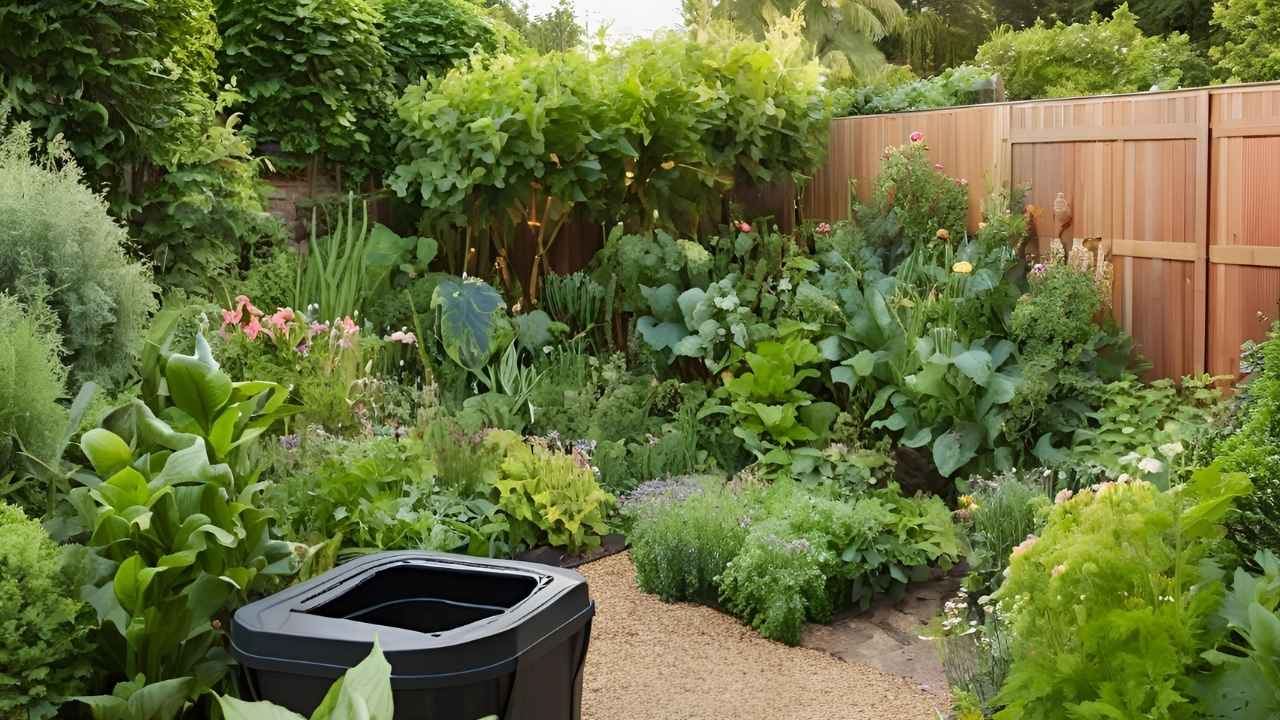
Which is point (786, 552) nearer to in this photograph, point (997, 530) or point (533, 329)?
point (997, 530)

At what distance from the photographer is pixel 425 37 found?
26.7ft

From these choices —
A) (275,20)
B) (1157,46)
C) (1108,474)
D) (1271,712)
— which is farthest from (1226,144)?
(1157,46)

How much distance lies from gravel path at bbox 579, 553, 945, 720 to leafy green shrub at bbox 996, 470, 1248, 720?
139cm

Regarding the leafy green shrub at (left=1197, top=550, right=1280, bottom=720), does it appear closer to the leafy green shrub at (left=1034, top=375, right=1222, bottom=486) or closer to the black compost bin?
the black compost bin

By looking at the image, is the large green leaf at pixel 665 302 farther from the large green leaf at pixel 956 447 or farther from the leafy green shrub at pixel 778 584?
the leafy green shrub at pixel 778 584

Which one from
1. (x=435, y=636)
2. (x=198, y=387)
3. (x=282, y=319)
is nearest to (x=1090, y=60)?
(x=282, y=319)

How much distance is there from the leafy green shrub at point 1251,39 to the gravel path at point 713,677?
13.2m

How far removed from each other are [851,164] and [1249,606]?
5.88 meters

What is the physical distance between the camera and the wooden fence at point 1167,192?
5.23 m

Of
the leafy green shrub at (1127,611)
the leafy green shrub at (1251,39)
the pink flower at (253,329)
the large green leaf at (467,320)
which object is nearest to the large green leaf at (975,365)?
the large green leaf at (467,320)

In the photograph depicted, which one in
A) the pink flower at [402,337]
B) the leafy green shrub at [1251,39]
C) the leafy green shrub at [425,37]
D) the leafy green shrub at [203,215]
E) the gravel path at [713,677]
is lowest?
the gravel path at [713,677]

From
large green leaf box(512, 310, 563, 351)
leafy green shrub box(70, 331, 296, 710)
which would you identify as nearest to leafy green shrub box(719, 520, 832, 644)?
leafy green shrub box(70, 331, 296, 710)

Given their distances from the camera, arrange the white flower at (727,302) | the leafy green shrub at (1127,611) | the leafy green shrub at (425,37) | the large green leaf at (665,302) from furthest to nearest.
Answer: the leafy green shrub at (425,37) → the large green leaf at (665,302) → the white flower at (727,302) → the leafy green shrub at (1127,611)

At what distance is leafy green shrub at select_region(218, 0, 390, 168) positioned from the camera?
7.17 meters
